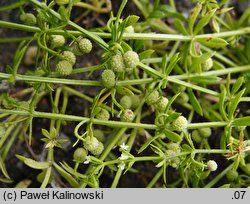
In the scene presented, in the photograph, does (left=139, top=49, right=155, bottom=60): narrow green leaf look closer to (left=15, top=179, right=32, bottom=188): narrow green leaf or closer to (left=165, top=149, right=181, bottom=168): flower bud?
(left=165, top=149, right=181, bottom=168): flower bud

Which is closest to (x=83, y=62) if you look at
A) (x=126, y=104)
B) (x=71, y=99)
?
(x=71, y=99)

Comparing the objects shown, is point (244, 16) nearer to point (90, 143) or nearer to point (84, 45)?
point (84, 45)

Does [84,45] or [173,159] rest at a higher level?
[84,45]

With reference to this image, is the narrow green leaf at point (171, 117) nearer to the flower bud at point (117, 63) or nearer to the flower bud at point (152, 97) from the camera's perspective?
the flower bud at point (152, 97)

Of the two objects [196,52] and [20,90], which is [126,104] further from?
[20,90]

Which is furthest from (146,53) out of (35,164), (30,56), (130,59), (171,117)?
(30,56)

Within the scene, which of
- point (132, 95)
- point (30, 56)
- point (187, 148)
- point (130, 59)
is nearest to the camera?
point (130, 59)
